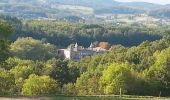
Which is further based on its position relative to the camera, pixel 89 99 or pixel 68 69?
pixel 68 69

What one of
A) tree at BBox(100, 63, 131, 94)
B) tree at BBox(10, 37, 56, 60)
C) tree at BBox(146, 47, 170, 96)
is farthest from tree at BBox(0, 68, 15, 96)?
tree at BBox(10, 37, 56, 60)

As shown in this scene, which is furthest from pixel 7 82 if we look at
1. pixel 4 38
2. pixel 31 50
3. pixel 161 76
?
pixel 31 50

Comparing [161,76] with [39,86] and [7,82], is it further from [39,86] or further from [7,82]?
[7,82]

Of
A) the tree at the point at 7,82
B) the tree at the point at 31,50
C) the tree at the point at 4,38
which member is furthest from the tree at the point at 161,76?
the tree at the point at 31,50

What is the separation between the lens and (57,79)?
80.2 meters

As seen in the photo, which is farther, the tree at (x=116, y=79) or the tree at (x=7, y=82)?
the tree at (x=7, y=82)

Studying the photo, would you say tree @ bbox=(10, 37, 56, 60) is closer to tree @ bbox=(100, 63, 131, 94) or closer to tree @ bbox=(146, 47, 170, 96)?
tree @ bbox=(146, 47, 170, 96)

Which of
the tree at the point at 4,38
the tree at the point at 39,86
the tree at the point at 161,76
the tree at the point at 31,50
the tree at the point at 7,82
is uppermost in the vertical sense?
the tree at the point at 4,38

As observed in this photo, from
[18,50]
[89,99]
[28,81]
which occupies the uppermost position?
[89,99]

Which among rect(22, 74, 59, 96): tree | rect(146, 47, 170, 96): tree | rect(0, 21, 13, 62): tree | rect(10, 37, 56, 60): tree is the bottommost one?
rect(10, 37, 56, 60): tree

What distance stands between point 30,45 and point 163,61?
Result: 89268mm

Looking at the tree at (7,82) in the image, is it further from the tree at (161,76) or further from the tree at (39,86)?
the tree at (161,76)

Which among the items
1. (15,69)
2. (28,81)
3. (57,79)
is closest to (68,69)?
(57,79)

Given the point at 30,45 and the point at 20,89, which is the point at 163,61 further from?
the point at 30,45
